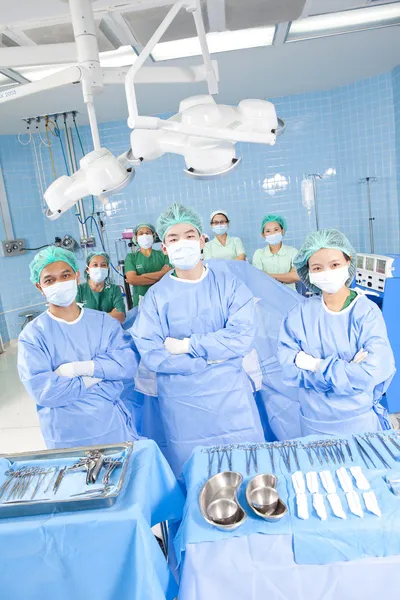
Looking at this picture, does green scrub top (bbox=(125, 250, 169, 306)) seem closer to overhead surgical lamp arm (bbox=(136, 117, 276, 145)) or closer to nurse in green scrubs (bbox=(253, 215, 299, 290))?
nurse in green scrubs (bbox=(253, 215, 299, 290))

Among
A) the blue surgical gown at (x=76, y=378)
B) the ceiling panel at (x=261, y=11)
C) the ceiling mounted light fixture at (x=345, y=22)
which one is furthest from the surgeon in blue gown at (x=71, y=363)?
the ceiling mounted light fixture at (x=345, y=22)

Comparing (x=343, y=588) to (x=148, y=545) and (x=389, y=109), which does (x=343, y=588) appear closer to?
(x=148, y=545)

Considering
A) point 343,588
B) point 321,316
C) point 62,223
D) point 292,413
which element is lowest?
point 292,413

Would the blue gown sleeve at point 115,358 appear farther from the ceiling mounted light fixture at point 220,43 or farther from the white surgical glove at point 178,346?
the ceiling mounted light fixture at point 220,43

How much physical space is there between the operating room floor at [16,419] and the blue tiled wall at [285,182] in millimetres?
1312

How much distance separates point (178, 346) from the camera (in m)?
A: 1.85

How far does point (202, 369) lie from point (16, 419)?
2.33 metres

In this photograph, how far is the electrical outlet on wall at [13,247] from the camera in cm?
532

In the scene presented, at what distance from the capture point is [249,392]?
2.02 meters

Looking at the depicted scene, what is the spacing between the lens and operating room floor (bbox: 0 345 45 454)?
3080 millimetres

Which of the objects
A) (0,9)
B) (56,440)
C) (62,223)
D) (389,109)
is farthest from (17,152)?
(56,440)

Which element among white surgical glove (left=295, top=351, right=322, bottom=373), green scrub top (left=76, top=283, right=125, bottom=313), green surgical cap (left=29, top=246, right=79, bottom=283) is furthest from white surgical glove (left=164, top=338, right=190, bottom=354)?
green scrub top (left=76, top=283, right=125, bottom=313)

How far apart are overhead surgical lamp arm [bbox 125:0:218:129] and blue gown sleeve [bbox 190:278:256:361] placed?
33.5 inches

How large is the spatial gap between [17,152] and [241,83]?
9.59ft
